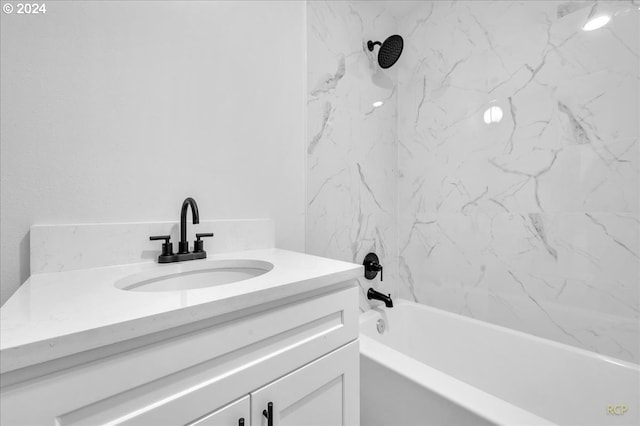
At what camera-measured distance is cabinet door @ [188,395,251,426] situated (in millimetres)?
530

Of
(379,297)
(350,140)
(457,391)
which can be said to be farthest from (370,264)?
(457,391)

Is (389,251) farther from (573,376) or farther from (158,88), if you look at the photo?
(158,88)

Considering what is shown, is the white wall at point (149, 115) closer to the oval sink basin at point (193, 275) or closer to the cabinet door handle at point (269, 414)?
the oval sink basin at point (193, 275)

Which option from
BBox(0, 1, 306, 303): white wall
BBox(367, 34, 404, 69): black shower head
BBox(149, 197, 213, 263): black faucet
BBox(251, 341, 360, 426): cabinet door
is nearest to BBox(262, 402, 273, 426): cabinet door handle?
BBox(251, 341, 360, 426): cabinet door

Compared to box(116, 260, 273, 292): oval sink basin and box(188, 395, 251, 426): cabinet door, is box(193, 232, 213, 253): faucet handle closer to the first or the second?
box(116, 260, 273, 292): oval sink basin

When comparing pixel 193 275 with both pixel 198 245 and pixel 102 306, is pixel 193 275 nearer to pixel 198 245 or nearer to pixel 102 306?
pixel 198 245

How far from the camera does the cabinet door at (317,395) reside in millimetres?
623

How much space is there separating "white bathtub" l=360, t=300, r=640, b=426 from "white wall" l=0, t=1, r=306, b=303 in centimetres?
68

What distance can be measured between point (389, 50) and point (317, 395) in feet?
5.53

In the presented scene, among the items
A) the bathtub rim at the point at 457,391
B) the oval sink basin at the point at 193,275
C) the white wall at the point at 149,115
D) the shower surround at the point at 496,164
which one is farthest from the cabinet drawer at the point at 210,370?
the shower surround at the point at 496,164

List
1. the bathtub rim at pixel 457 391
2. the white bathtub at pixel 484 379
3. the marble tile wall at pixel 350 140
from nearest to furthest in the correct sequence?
the bathtub rim at pixel 457 391 < the white bathtub at pixel 484 379 < the marble tile wall at pixel 350 140

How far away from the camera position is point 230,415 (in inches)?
22.0

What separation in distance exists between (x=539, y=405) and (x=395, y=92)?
179 centimetres

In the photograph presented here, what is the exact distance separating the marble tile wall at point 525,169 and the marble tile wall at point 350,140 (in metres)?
0.12
